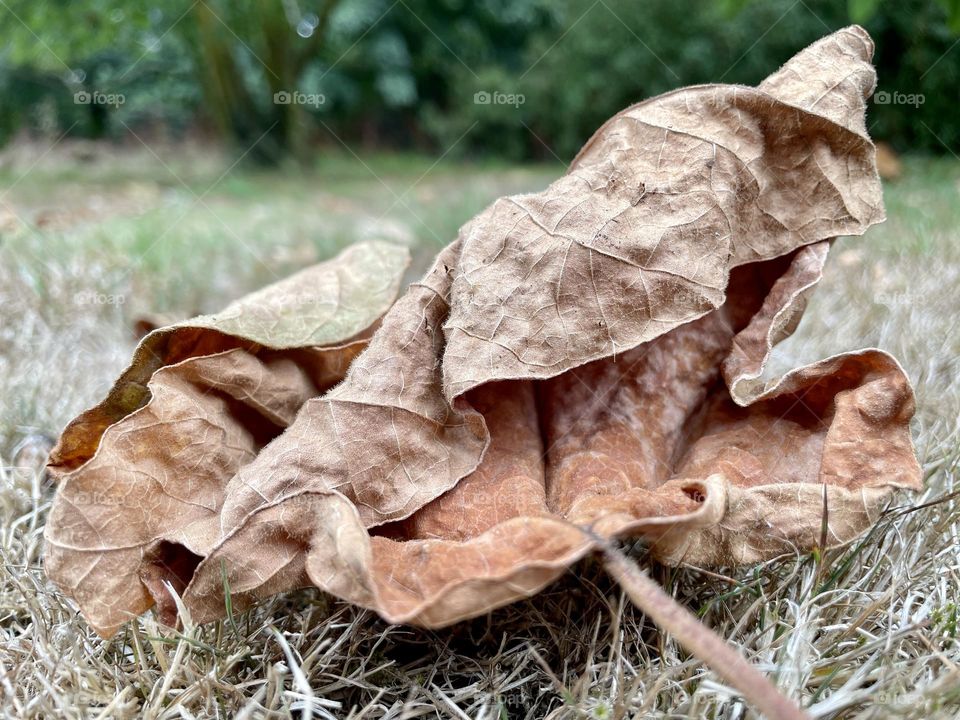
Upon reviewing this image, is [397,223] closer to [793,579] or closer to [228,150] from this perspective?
[793,579]

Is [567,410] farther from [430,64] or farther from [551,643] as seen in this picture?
[430,64]

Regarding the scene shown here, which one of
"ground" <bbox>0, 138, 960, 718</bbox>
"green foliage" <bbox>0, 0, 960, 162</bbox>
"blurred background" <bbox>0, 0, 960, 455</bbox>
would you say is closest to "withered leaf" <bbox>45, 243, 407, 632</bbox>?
"ground" <bbox>0, 138, 960, 718</bbox>

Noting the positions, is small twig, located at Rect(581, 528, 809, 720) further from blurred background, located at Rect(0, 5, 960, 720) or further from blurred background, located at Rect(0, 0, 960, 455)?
blurred background, located at Rect(0, 0, 960, 455)

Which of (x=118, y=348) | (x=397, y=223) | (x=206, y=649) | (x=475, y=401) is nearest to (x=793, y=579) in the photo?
(x=475, y=401)

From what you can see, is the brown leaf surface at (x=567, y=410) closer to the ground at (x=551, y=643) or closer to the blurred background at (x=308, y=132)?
the ground at (x=551, y=643)

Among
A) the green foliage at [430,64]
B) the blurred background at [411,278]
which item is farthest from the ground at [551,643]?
the green foliage at [430,64]
